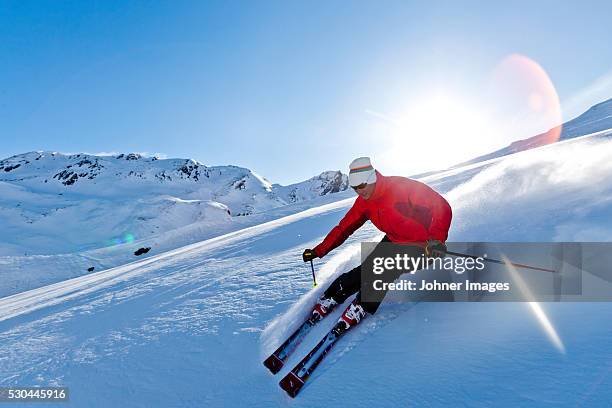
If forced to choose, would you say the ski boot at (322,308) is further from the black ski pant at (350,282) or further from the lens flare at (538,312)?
the lens flare at (538,312)

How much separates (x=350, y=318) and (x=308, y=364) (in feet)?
1.95

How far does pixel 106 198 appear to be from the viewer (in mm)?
77125

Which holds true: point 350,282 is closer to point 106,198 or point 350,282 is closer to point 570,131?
point 570,131

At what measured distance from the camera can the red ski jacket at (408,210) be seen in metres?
3.21

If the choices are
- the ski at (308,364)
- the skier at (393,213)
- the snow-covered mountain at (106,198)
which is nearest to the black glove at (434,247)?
the skier at (393,213)

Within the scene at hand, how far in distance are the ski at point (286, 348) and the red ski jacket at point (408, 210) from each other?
50.7 inches

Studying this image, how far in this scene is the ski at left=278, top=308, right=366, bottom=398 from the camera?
7.99 ft

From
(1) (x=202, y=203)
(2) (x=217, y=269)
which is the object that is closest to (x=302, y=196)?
(1) (x=202, y=203)

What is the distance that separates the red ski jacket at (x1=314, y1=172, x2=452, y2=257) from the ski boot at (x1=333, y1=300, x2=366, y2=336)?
2.96 ft

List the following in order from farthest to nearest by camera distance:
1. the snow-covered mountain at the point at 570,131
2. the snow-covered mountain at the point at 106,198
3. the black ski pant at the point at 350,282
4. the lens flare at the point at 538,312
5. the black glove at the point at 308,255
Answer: the snow-covered mountain at the point at 106,198
the snow-covered mountain at the point at 570,131
the black glove at the point at 308,255
the black ski pant at the point at 350,282
the lens flare at the point at 538,312

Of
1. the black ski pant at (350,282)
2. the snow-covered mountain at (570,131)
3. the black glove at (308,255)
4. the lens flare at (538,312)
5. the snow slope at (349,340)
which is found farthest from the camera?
the snow-covered mountain at (570,131)

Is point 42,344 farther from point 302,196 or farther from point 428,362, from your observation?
point 302,196

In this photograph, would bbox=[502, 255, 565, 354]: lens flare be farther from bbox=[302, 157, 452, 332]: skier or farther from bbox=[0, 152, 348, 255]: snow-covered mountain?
bbox=[0, 152, 348, 255]: snow-covered mountain

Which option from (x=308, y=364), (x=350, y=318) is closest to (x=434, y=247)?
(x=350, y=318)
